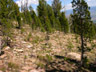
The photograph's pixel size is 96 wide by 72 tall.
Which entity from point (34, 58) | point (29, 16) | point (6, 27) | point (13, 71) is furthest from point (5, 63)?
point (29, 16)

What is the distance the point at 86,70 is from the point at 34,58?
535 centimetres

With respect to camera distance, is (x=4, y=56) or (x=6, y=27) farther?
(x=6, y=27)

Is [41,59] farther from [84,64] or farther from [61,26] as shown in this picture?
[61,26]

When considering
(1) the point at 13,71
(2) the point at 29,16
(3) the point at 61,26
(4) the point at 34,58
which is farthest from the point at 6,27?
(3) the point at 61,26

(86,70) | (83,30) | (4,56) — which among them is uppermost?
(83,30)

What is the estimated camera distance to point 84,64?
40.2 feet

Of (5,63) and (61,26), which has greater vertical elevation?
(61,26)

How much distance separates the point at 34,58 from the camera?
469 inches

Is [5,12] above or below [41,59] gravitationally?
above

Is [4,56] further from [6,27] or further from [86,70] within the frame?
[86,70]

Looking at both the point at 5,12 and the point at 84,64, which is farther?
the point at 5,12

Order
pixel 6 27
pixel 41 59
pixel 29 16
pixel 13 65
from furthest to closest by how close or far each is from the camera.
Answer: pixel 29 16 < pixel 6 27 < pixel 41 59 < pixel 13 65

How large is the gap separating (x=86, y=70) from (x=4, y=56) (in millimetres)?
8144

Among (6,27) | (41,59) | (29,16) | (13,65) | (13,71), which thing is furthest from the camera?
(29,16)
